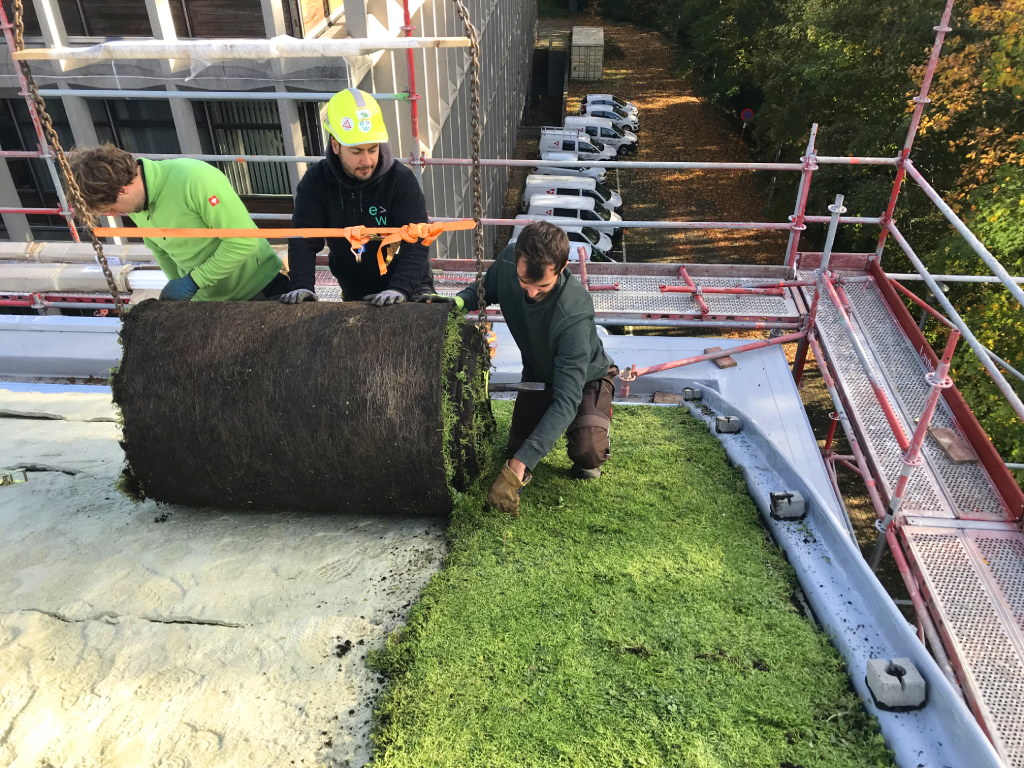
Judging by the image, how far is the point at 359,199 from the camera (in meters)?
3.81

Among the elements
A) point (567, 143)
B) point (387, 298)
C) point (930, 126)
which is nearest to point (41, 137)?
point (387, 298)

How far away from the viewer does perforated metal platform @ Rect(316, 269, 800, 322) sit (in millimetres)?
5988

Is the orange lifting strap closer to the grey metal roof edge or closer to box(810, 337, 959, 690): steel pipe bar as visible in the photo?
the grey metal roof edge

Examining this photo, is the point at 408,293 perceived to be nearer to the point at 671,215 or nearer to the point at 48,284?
the point at 48,284

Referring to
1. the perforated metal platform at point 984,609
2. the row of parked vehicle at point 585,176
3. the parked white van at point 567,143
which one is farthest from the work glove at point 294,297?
the parked white van at point 567,143

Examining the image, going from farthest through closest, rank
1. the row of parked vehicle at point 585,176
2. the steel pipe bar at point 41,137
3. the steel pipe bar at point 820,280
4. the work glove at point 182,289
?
the row of parked vehicle at point 585,176
the steel pipe bar at point 820,280
the steel pipe bar at point 41,137
the work glove at point 182,289

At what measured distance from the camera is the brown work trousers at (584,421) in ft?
12.3

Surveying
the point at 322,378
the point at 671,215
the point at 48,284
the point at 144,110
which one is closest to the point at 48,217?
the point at 144,110

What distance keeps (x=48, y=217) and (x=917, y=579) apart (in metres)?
14.8

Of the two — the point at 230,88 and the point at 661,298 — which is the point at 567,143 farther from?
the point at 661,298

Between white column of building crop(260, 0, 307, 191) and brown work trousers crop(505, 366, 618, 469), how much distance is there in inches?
263

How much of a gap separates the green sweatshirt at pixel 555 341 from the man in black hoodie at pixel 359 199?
20.3 inches

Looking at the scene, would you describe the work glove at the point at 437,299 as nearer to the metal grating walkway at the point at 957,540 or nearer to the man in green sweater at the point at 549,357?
the man in green sweater at the point at 549,357

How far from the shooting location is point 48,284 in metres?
6.73
